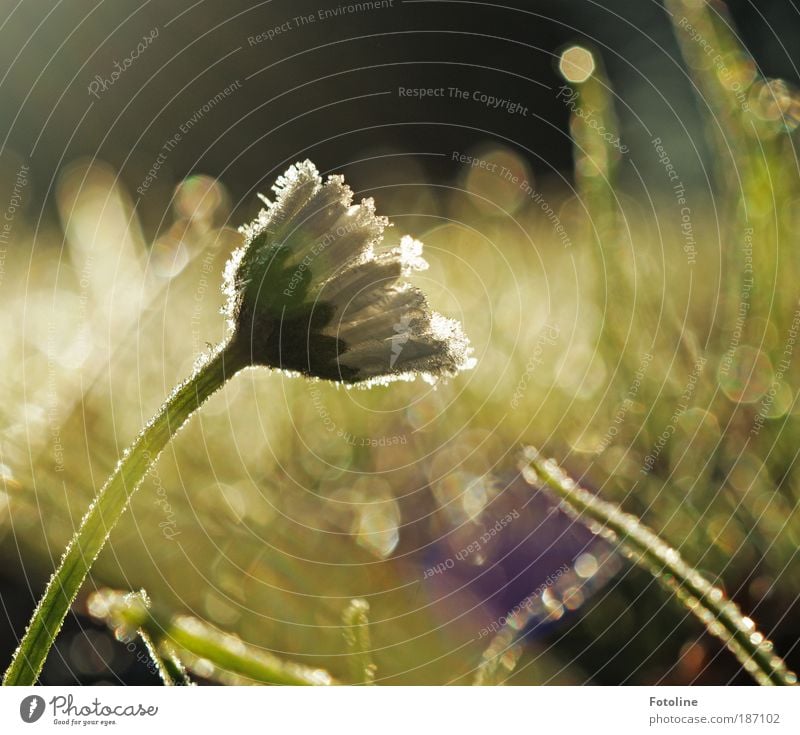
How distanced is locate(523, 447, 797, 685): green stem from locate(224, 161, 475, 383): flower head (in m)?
0.20

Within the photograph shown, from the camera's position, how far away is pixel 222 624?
98cm

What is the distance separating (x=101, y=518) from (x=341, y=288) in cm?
31

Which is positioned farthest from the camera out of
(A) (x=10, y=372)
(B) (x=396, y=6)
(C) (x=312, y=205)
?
(B) (x=396, y=6)

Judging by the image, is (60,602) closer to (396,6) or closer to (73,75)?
(73,75)

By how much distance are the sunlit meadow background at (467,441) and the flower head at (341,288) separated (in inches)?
13.4

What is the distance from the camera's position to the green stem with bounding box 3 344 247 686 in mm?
688

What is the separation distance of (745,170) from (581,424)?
0.48 metres

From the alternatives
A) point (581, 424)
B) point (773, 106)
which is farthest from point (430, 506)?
point (773, 106)
